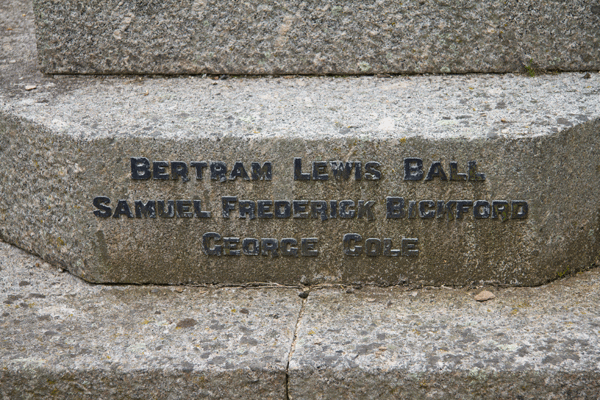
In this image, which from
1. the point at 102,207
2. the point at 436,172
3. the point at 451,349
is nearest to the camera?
the point at 451,349

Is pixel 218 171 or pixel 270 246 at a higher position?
pixel 218 171

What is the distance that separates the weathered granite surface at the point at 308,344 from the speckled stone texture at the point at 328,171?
110 mm

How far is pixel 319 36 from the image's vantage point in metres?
2.57

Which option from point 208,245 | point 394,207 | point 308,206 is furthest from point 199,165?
point 394,207

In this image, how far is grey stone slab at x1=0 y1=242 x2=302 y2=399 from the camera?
79.4 inches

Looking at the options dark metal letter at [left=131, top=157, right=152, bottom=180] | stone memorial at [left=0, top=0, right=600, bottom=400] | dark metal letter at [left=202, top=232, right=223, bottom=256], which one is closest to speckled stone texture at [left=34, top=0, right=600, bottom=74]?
stone memorial at [left=0, top=0, right=600, bottom=400]

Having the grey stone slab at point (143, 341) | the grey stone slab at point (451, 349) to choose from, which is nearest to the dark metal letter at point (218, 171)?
the grey stone slab at point (143, 341)

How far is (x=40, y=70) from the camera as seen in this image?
2766mm

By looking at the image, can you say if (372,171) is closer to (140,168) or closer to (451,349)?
(451,349)

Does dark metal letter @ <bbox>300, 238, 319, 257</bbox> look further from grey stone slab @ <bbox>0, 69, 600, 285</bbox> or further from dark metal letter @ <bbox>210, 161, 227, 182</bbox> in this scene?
dark metal letter @ <bbox>210, 161, 227, 182</bbox>

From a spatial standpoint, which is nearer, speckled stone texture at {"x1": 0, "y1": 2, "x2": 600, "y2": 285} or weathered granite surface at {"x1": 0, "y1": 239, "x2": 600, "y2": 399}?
weathered granite surface at {"x1": 0, "y1": 239, "x2": 600, "y2": 399}

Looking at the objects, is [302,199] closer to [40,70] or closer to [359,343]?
[359,343]

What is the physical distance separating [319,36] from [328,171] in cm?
66

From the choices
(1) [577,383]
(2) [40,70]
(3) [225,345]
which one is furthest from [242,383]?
(2) [40,70]
